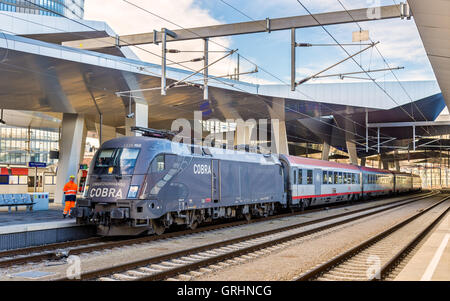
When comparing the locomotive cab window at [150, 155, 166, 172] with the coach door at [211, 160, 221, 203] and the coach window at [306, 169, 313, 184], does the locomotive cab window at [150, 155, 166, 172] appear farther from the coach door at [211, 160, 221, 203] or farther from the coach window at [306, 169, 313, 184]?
the coach window at [306, 169, 313, 184]

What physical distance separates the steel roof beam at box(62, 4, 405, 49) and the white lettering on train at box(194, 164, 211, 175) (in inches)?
200

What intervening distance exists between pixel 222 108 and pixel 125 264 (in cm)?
2395

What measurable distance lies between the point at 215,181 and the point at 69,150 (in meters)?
17.0

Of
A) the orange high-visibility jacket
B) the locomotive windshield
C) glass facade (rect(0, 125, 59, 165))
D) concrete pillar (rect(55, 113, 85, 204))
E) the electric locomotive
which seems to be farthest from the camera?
glass facade (rect(0, 125, 59, 165))

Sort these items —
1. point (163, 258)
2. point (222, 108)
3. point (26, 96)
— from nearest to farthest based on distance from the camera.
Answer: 1. point (163, 258)
2. point (26, 96)
3. point (222, 108)

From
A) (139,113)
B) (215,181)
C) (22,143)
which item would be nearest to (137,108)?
(139,113)

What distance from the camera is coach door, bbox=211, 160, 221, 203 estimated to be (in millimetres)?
15500

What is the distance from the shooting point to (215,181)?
1566cm

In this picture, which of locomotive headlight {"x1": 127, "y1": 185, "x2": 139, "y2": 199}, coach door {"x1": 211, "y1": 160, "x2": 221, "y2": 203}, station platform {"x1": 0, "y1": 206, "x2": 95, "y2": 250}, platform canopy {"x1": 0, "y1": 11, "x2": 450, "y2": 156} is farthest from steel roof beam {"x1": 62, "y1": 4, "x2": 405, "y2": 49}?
station platform {"x1": 0, "y1": 206, "x2": 95, "y2": 250}

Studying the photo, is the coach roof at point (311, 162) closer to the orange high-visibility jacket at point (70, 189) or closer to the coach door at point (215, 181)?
the coach door at point (215, 181)

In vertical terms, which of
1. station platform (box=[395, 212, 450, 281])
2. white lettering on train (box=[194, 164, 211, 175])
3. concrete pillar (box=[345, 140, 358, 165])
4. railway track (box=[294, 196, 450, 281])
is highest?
concrete pillar (box=[345, 140, 358, 165])

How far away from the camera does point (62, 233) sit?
12.9 m

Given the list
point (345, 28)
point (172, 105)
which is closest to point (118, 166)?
point (345, 28)
